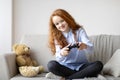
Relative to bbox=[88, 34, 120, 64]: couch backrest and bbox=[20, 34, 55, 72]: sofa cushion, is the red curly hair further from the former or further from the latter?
bbox=[88, 34, 120, 64]: couch backrest

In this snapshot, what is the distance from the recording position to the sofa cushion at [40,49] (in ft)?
8.34

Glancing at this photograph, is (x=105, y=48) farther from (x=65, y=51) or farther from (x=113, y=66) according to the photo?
(x=65, y=51)

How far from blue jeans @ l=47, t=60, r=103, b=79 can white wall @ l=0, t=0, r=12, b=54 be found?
0.94 m

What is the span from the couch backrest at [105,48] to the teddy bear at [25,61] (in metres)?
0.54

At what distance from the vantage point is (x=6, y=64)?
2.19 m

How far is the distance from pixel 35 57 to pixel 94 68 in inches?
27.9

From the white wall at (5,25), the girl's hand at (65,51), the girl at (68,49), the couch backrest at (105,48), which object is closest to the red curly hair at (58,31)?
the girl at (68,49)

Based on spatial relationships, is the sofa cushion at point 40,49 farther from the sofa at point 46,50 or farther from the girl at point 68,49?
the girl at point 68,49

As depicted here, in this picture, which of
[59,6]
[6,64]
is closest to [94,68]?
[6,64]

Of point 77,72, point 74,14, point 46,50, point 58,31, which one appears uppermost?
point 74,14

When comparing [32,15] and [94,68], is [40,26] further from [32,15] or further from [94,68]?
[94,68]

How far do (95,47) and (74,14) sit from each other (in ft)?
1.81

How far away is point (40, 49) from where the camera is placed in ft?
8.39

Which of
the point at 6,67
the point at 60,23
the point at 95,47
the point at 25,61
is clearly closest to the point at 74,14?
the point at 95,47
